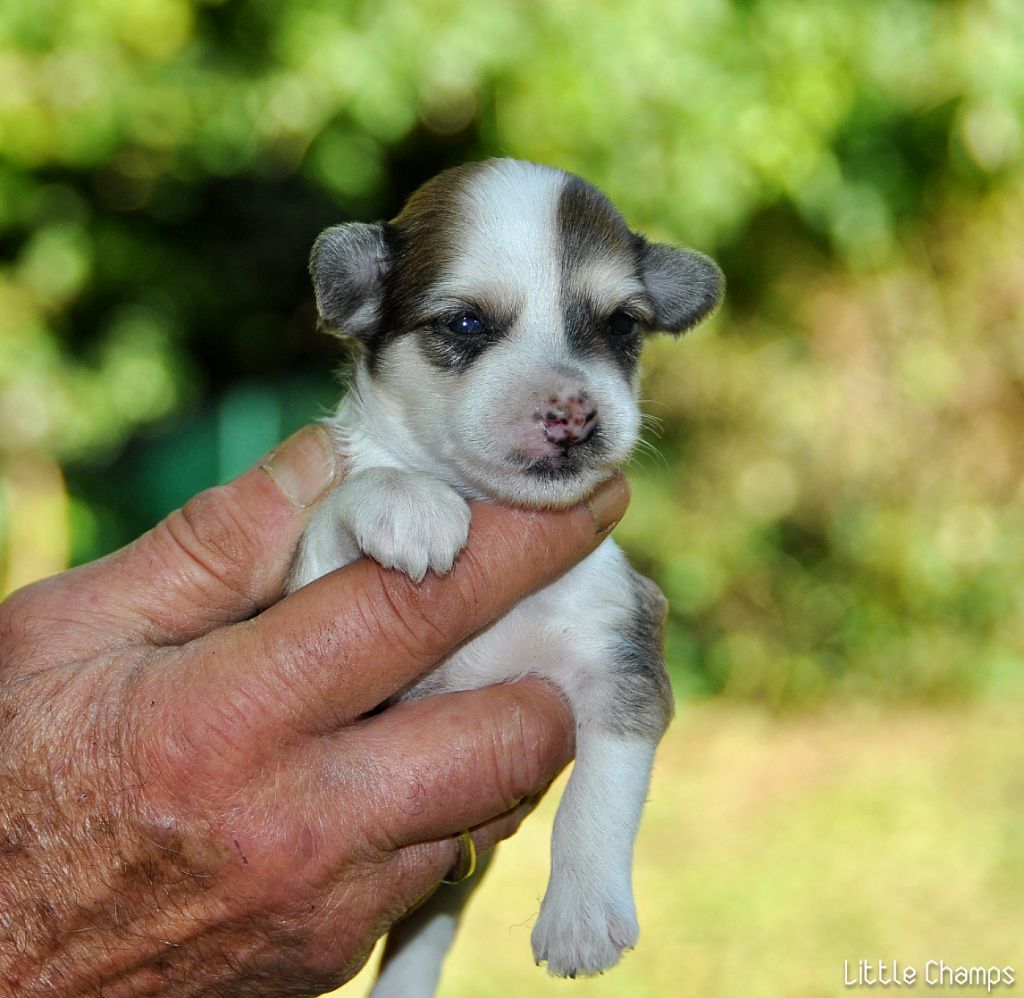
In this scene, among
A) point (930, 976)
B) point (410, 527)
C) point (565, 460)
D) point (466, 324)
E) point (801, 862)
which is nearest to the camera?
point (410, 527)

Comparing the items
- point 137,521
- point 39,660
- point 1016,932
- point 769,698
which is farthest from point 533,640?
point 137,521

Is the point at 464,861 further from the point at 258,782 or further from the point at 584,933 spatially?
the point at 258,782

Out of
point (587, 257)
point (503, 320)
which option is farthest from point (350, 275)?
point (587, 257)

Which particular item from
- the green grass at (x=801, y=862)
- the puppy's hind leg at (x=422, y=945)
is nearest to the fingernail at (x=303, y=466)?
the puppy's hind leg at (x=422, y=945)

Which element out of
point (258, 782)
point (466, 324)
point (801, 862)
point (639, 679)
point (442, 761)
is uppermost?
point (466, 324)

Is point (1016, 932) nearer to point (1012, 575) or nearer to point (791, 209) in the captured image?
point (1012, 575)

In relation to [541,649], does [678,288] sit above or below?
above

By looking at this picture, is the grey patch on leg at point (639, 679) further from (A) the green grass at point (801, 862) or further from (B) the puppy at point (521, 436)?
(A) the green grass at point (801, 862)

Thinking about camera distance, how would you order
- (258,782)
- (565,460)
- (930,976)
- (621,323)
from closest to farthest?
(258,782) < (565,460) < (621,323) < (930,976)
